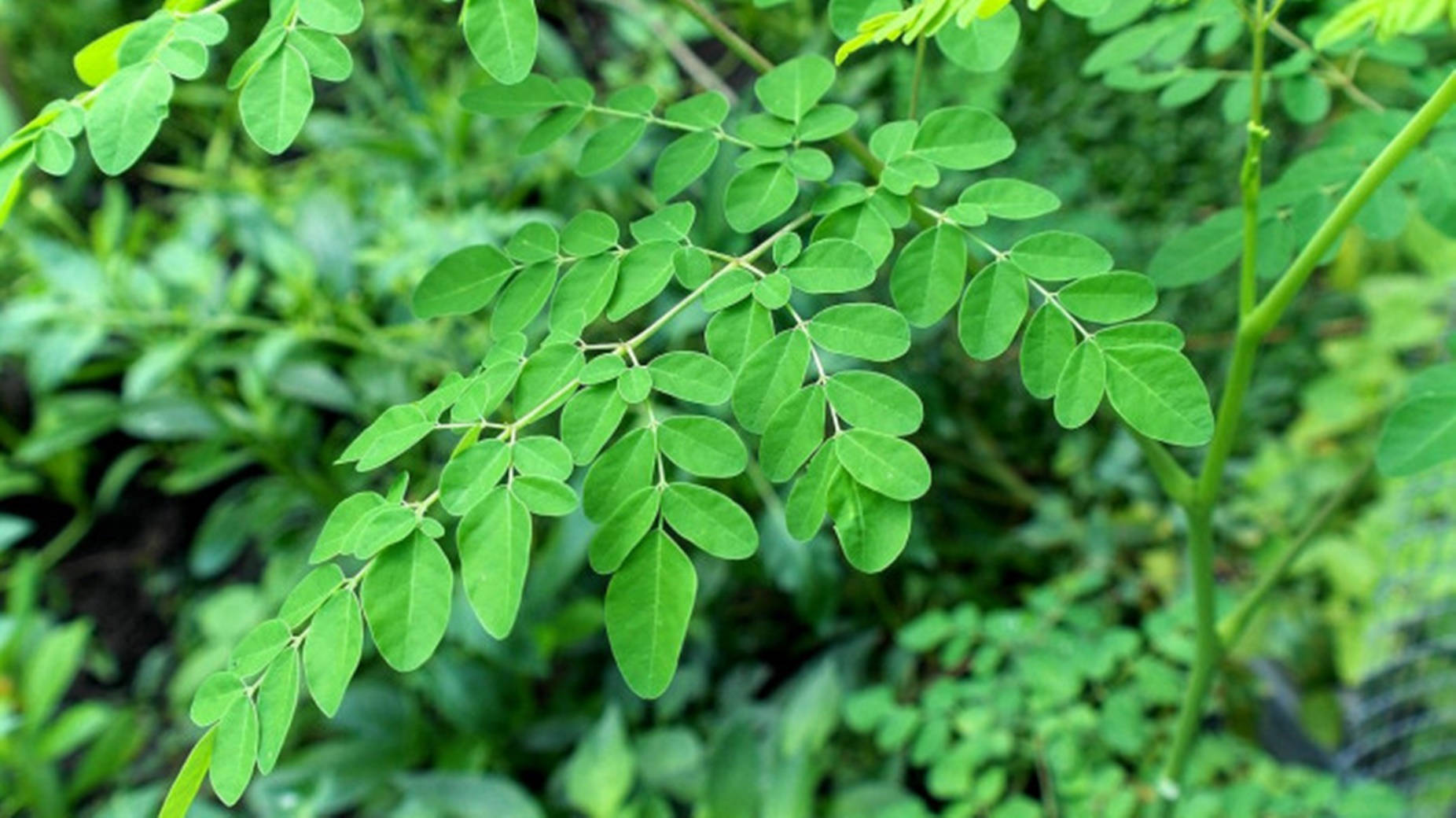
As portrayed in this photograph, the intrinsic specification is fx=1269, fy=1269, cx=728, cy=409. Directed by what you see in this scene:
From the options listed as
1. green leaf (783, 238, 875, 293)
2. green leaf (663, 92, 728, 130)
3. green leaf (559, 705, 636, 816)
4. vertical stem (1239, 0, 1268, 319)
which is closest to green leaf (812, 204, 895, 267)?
green leaf (783, 238, 875, 293)

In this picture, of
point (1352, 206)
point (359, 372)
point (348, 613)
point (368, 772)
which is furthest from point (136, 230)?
point (1352, 206)

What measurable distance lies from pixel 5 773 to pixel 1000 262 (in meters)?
1.69

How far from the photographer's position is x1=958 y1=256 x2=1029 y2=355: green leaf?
0.68 metres

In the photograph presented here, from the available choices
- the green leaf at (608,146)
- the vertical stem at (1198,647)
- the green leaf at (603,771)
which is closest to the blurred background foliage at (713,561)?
the green leaf at (603,771)

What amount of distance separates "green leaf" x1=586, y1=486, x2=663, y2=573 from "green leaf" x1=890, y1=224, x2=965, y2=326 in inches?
7.0

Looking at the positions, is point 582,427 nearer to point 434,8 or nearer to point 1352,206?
point 1352,206

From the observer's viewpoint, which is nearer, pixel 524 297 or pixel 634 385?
pixel 634 385

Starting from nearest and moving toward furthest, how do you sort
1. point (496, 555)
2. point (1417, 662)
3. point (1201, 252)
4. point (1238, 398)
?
1. point (496, 555)
2. point (1238, 398)
3. point (1201, 252)
4. point (1417, 662)

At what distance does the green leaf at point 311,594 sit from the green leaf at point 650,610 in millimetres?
135

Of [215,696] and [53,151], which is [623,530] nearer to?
[215,696]

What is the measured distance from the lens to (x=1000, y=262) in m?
0.69

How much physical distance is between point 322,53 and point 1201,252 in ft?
2.01

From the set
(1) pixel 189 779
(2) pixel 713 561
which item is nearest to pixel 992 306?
(1) pixel 189 779

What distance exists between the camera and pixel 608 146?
2.62 feet
